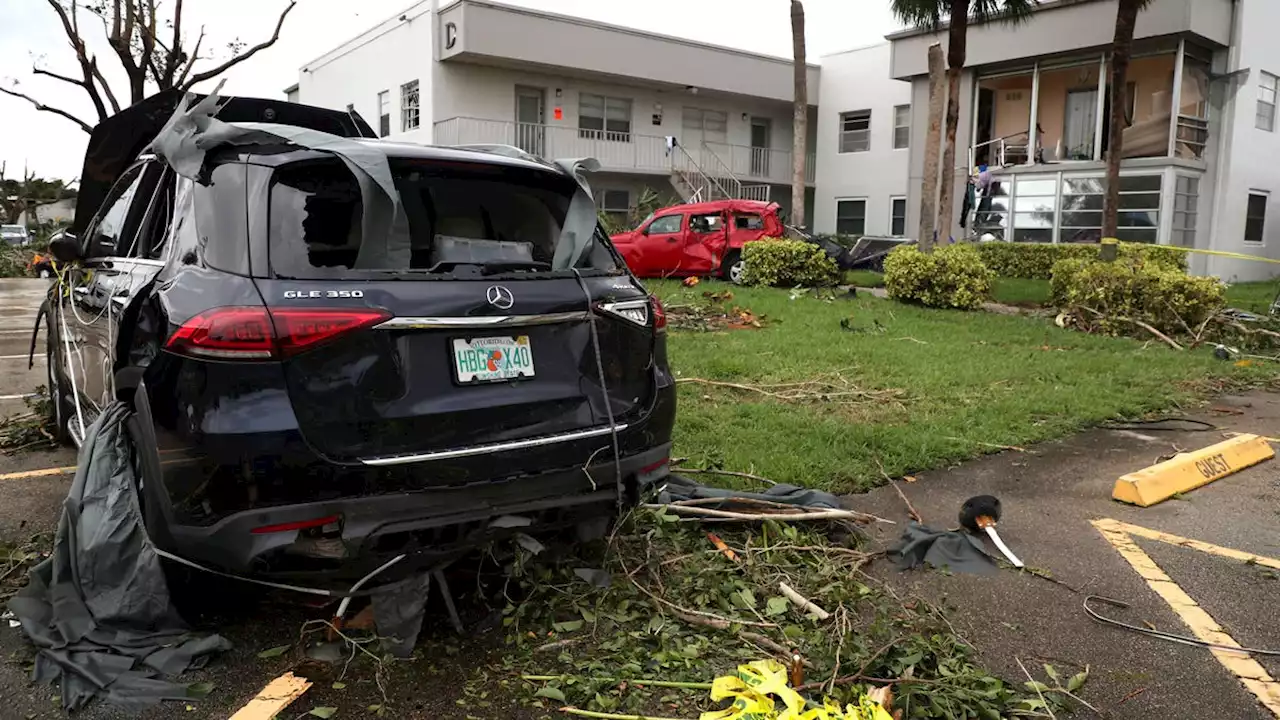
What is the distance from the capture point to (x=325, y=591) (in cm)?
281

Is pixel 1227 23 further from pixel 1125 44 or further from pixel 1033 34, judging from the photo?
pixel 1125 44

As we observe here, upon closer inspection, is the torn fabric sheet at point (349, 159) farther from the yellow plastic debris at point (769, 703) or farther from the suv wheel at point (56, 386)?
the suv wheel at point (56, 386)

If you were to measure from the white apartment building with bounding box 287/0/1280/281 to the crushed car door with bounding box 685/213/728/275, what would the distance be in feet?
25.9

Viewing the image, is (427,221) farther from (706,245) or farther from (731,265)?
(706,245)

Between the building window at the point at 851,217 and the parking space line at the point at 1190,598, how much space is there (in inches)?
949

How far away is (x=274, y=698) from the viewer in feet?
9.22

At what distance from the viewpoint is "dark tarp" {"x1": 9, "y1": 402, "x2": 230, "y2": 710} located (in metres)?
2.90

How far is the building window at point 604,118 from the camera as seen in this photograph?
2609cm

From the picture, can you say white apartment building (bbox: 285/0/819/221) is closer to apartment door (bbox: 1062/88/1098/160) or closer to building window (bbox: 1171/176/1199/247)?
apartment door (bbox: 1062/88/1098/160)

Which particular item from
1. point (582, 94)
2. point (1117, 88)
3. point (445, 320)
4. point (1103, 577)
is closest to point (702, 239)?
point (1117, 88)

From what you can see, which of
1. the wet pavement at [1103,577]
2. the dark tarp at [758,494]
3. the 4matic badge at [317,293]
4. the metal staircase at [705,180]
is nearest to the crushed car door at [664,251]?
the metal staircase at [705,180]

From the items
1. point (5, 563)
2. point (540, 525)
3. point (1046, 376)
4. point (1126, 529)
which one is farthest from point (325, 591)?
point (1046, 376)

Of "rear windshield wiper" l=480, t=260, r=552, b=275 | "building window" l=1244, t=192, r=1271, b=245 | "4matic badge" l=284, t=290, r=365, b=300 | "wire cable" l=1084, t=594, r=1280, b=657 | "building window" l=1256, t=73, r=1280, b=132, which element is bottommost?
"wire cable" l=1084, t=594, r=1280, b=657

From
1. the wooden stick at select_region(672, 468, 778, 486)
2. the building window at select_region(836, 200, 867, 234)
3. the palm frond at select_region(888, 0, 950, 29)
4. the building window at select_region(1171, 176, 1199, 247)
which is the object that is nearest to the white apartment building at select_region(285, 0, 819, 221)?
the building window at select_region(836, 200, 867, 234)
